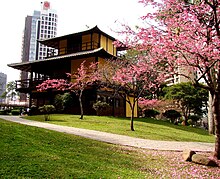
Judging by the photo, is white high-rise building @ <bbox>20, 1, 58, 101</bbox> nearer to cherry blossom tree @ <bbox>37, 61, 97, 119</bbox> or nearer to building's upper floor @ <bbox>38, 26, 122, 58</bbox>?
building's upper floor @ <bbox>38, 26, 122, 58</bbox>

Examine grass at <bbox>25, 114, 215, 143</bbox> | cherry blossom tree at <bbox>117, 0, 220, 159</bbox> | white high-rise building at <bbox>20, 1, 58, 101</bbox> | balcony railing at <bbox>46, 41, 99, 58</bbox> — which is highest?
Answer: white high-rise building at <bbox>20, 1, 58, 101</bbox>

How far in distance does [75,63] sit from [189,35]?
1794 centimetres

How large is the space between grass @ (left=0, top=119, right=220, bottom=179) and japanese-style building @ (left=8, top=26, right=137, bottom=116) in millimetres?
14620

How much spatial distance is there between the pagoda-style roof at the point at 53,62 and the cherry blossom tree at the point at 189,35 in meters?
13.3

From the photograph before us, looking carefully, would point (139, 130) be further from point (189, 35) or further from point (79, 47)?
point (79, 47)

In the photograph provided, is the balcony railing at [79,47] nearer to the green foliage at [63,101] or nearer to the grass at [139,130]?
the green foliage at [63,101]

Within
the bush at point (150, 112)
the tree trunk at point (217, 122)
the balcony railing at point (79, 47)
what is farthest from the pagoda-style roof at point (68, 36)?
the tree trunk at point (217, 122)

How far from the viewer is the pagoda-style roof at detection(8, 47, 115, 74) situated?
22.6 metres

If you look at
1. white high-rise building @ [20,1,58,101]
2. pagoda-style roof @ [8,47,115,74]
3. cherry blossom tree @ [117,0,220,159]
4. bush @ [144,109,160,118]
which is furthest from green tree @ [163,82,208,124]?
white high-rise building @ [20,1,58,101]

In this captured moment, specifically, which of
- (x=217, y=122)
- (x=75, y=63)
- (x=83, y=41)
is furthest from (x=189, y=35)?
(x=83, y=41)

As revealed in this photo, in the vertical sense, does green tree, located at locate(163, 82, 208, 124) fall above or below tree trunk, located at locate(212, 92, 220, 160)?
above

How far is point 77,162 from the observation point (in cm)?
563

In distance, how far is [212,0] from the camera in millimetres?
7133

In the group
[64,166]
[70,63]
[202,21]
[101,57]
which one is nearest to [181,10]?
[202,21]
